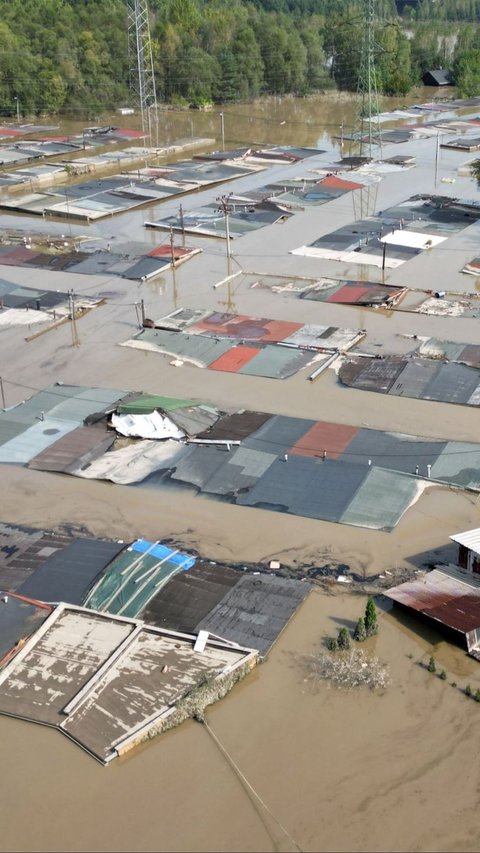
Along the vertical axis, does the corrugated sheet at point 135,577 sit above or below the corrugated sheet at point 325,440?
below

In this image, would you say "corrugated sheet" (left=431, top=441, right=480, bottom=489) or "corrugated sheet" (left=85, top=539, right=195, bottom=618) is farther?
"corrugated sheet" (left=431, top=441, right=480, bottom=489)

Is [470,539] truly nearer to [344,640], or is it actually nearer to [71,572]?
[344,640]

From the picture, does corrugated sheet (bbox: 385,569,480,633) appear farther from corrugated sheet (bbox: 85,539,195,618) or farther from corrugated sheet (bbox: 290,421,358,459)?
corrugated sheet (bbox: 290,421,358,459)

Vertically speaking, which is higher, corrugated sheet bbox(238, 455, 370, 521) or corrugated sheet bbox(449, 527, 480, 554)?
corrugated sheet bbox(449, 527, 480, 554)

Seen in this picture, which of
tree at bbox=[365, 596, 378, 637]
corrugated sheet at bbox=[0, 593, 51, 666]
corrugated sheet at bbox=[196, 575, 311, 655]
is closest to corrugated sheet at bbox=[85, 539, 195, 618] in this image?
corrugated sheet at bbox=[0, 593, 51, 666]

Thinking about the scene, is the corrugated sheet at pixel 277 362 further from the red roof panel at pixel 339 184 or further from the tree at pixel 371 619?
the red roof panel at pixel 339 184

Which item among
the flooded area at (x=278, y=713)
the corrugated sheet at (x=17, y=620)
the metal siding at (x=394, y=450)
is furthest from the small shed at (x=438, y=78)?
the corrugated sheet at (x=17, y=620)

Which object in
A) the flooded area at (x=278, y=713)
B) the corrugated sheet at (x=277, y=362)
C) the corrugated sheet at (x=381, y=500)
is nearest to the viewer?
the flooded area at (x=278, y=713)

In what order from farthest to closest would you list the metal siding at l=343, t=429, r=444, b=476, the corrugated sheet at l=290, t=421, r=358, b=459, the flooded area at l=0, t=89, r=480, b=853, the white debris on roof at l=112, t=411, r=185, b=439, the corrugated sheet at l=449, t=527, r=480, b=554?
1. the white debris on roof at l=112, t=411, r=185, b=439
2. the corrugated sheet at l=290, t=421, r=358, b=459
3. the metal siding at l=343, t=429, r=444, b=476
4. the corrugated sheet at l=449, t=527, r=480, b=554
5. the flooded area at l=0, t=89, r=480, b=853

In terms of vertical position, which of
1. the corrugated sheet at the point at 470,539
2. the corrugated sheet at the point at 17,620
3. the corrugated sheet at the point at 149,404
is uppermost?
the corrugated sheet at the point at 149,404
